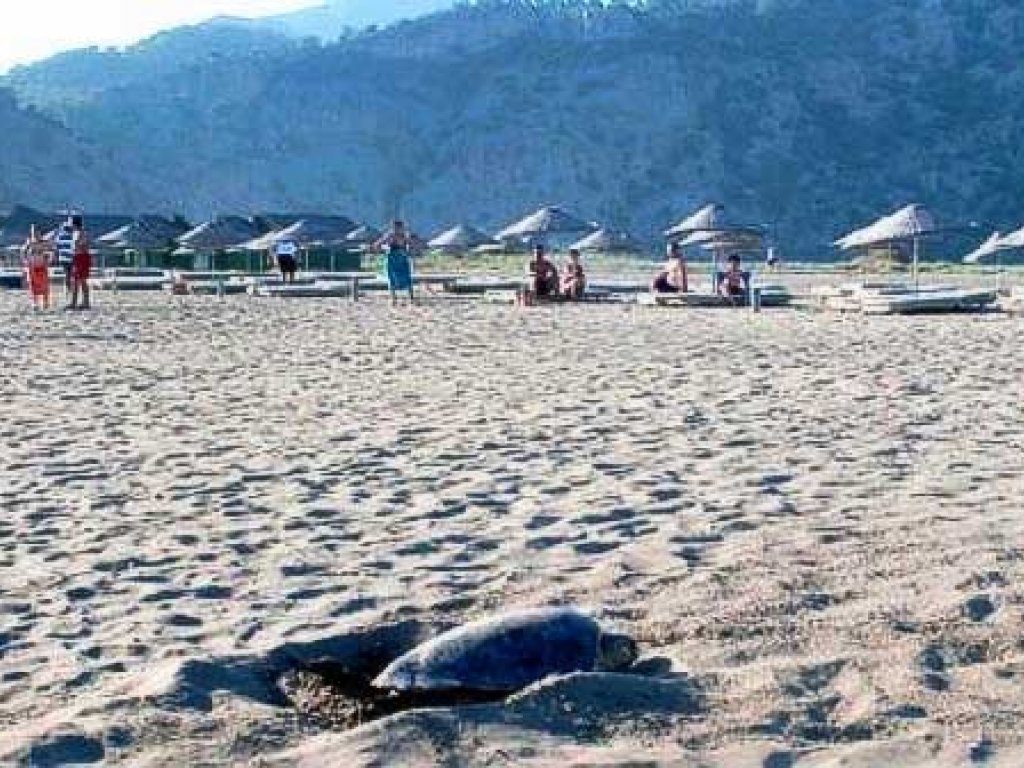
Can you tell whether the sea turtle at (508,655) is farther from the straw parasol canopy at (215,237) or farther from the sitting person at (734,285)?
the straw parasol canopy at (215,237)

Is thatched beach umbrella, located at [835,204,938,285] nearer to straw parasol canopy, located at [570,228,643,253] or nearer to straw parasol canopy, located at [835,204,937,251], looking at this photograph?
straw parasol canopy, located at [835,204,937,251]

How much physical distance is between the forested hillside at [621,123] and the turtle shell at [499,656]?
339 feet

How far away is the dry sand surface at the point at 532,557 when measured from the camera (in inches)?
158

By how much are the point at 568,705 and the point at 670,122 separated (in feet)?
394

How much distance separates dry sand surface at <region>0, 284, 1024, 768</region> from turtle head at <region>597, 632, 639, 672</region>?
0.09 meters

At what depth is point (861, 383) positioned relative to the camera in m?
12.4

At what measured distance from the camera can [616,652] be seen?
457 cm

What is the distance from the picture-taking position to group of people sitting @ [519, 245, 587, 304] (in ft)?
90.6

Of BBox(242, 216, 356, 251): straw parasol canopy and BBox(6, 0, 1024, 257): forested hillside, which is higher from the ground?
BBox(6, 0, 1024, 257): forested hillside

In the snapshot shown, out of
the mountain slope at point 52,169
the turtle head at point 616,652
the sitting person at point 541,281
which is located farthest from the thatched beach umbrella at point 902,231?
the mountain slope at point 52,169

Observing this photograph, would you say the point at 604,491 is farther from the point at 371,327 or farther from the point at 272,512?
the point at 371,327

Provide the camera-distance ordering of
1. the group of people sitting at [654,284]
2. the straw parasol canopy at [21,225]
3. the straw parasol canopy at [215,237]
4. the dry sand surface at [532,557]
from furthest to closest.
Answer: the straw parasol canopy at [21,225]
the straw parasol canopy at [215,237]
the group of people sitting at [654,284]
the dry sand surface at [532,557]

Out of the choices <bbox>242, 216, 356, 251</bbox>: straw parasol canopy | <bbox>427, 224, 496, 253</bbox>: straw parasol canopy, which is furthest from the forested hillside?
<bbox>427, 224, 496, 253</bbox>: straw parasol canopy

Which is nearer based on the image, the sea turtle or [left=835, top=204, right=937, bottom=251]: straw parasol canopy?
the sea turtle
